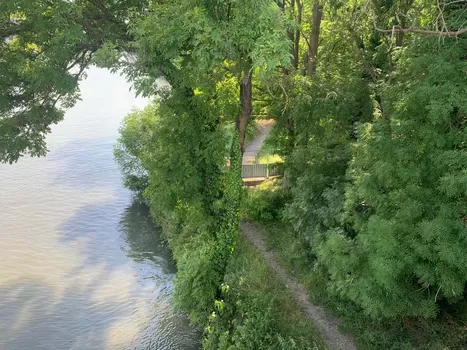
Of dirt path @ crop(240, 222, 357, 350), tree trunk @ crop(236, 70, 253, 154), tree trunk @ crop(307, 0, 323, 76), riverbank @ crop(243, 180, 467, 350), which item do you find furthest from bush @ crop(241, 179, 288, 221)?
tree trunk @ crop(307, 0, 323, 76)

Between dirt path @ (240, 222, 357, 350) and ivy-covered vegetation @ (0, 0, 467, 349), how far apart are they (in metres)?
0.56

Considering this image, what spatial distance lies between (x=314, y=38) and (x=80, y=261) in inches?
501

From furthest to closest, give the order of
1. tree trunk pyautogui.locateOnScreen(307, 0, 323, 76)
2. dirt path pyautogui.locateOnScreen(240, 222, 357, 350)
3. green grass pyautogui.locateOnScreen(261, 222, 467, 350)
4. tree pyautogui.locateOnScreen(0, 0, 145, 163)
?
tree trunk pyautogui.locateOnScreen(307, 0, 323, 76) < dirt path pyautogui.locateOnScreen(240, 222, 357, 350) < green grass pyautogui.locateOnScreen(261, 222, 467, 350) < tree pyautogui.locateOnScreen(0, 0, 145, 163)

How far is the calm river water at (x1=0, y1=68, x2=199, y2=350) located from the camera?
43.7 feet

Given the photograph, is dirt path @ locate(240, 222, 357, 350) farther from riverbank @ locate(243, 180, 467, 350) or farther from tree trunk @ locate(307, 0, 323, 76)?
tree trunk @ locate(307, 0, 323, 76)

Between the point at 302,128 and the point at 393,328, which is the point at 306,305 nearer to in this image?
the point at 393,328

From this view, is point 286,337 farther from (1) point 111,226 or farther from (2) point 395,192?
(1) point 111,226

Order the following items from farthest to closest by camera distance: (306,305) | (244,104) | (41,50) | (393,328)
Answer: (306,305)
(244,104)
(393,328)
(41,50)

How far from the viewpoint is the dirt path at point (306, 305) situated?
1072 cm

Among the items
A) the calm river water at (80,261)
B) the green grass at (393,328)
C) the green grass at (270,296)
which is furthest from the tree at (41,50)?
the green grass at (393,328)

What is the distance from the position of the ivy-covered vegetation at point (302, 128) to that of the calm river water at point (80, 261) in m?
2.39

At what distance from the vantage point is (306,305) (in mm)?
12133

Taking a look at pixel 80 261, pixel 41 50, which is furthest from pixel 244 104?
pixel 80 261

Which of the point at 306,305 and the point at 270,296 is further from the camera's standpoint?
the point at 306,305
